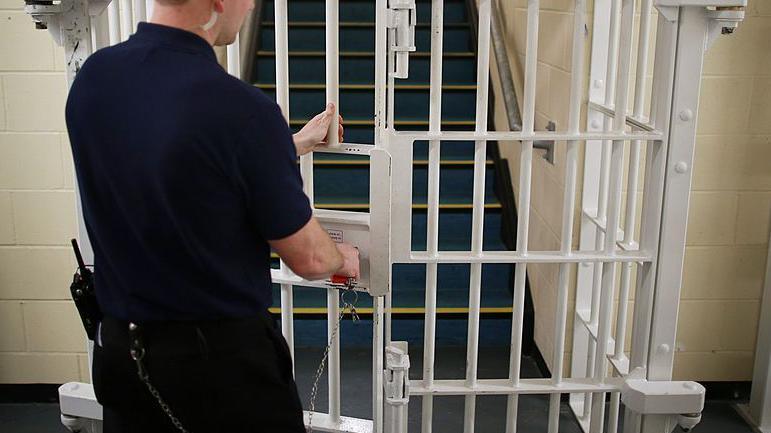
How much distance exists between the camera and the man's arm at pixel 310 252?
1390 millimetres

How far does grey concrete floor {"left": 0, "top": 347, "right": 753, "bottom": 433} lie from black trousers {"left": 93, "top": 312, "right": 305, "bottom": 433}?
1.50m

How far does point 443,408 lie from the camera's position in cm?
306

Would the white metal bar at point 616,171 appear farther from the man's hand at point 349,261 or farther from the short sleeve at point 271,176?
the short sleeve at point 271,176

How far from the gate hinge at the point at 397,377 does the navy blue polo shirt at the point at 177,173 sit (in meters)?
0.68

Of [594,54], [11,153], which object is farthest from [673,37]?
[11,153]

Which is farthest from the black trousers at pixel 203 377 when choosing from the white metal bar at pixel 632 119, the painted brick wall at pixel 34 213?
the painted brick wall at pixel 34 213

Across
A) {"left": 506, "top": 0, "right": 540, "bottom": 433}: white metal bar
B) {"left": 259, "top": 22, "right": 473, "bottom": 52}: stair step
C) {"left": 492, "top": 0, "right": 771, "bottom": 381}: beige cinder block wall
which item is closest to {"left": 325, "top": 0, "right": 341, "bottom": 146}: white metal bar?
{"left": 506, "top": 0, "right": 540, "bottom": 433}: white metal bar

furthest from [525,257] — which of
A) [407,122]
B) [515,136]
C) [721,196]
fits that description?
[407,122]

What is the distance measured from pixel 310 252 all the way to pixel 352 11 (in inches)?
146

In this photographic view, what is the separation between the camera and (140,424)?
150 centimetres

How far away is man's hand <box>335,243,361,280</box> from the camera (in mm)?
1627

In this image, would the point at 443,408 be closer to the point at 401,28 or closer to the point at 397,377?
the point at 397,377

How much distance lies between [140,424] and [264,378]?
265 millimetres

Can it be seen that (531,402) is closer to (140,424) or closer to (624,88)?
(624,88)
